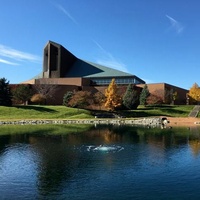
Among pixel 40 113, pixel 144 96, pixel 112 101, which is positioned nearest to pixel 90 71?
pixel 144 96

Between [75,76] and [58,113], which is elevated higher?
[75,76]

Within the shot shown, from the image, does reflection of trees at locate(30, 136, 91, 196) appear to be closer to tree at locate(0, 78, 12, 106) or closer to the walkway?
tree at locate(0, 78, 12, 106)

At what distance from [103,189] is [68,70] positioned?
90.1 m

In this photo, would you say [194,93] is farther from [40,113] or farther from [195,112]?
[40,113]

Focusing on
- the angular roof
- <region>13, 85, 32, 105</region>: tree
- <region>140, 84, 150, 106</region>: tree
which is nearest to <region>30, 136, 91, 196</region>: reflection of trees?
<region>13, 85, 32, 105</region>: tree

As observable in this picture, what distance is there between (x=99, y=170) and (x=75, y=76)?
267ft

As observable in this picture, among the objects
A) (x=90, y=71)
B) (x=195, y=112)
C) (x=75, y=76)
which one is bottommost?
(x=195, y=112)

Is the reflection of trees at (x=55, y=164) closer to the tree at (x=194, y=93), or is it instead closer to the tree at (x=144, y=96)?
the tree at (x=144, y=96)

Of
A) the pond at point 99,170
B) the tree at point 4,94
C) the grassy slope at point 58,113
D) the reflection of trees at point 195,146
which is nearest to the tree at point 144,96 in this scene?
the grassy slope at point 58,113

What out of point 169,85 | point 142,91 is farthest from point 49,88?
point 169,85

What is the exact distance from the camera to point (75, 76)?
100438 mm

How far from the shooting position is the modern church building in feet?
292

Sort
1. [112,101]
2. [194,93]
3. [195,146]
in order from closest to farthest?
[195,146] → [112,101] → [194,93]

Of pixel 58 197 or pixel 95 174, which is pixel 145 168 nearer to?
pixel 95 174
